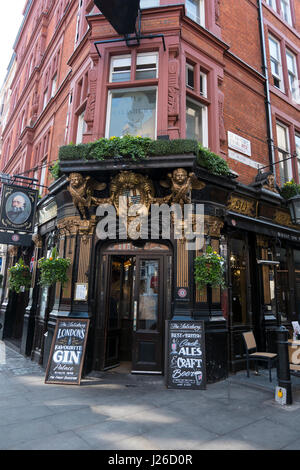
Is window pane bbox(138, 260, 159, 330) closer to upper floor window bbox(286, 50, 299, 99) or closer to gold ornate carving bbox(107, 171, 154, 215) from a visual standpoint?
gold ornate carving bbox(107, 171, 154, 215)

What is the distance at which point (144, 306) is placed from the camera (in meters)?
7.52

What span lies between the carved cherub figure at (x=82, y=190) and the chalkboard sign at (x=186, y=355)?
3591mm

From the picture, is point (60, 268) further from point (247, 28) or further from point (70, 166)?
point (247, 28)

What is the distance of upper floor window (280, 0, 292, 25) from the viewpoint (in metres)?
A: 13.6

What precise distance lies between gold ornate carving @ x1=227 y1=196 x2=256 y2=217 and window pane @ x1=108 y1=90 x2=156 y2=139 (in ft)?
9.85

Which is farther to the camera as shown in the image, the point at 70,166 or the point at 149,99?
the point at 149,99

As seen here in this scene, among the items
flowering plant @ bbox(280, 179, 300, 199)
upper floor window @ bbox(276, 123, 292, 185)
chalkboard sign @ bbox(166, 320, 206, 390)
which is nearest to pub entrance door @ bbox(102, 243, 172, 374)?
chalkboard sign @ bbox(166, 320, 206, 390)

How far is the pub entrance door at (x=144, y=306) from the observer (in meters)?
7.23

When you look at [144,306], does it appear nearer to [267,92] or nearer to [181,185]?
[181,185]

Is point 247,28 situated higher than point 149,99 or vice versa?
point 247,28

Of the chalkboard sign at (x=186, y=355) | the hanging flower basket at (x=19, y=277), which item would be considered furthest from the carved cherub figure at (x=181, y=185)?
the hanging flower basket at (x=19, y=277)

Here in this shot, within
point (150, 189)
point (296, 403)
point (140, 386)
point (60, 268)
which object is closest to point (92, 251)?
point (60, 268)

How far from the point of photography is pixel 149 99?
8.27m
